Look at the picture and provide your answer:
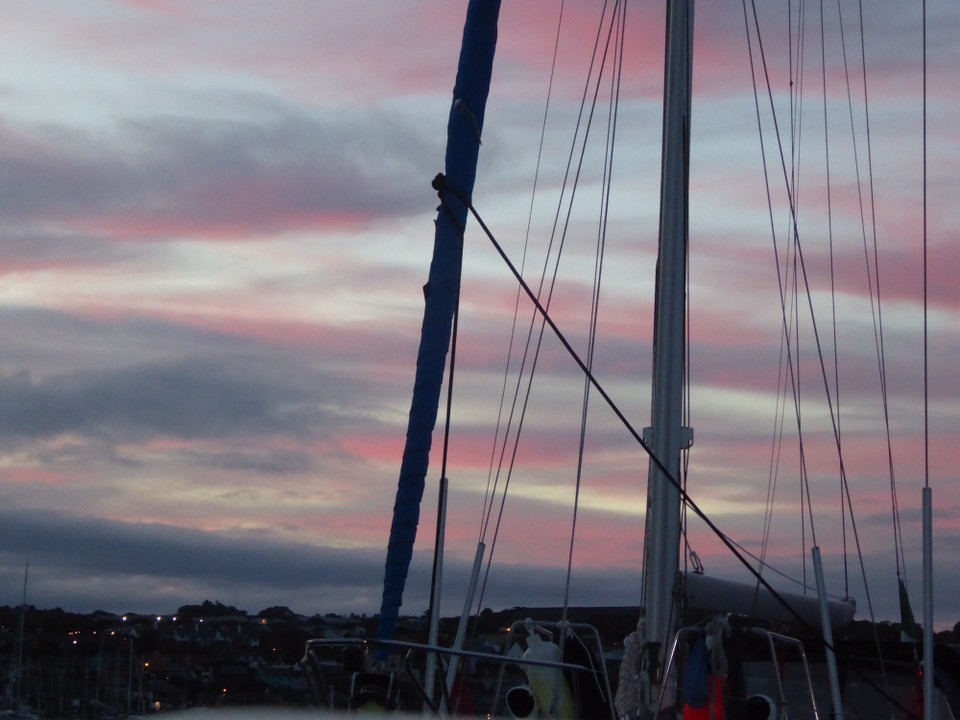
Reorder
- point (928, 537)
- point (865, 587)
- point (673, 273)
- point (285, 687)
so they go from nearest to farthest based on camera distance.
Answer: point (285, 687) → point (928, 537) → point (673, 273) → point (865, 587)

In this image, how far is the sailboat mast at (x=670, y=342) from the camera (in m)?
8.50

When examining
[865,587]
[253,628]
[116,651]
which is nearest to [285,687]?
[253,628]

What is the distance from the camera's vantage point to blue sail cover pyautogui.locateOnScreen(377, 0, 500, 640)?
20.5 feet

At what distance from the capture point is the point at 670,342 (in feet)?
29.3

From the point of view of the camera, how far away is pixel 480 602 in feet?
33.5

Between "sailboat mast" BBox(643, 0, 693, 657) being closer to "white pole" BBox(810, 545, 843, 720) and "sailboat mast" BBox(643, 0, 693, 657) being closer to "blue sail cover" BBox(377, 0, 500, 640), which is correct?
"white pole" BBox(810, 545, 843, 720)

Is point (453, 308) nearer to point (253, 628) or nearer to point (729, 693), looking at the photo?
point (253, 628)

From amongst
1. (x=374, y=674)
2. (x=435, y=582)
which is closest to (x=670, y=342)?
(x=435, y=582)

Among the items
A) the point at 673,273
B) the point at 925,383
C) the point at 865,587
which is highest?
the point at 673,273

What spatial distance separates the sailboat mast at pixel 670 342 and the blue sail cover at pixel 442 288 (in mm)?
2237

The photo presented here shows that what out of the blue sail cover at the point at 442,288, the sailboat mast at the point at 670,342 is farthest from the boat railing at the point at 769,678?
the blue sail cover at the point at 442,288

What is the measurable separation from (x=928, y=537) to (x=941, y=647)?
205 cm

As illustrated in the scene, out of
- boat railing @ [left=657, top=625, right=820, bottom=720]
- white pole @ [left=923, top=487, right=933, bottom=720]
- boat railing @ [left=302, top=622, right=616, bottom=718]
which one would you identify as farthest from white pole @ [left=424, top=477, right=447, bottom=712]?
white pole @ [left=923, top=487, right=933, bottom=720]

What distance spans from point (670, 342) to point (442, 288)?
8.45 ft
